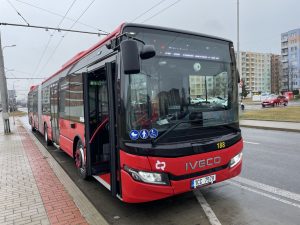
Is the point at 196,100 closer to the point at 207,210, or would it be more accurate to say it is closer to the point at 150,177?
the point at 150,177

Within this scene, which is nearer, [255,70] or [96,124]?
[96,124]

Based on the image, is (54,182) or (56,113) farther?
(56,113)

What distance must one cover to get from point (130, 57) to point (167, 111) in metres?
1.00

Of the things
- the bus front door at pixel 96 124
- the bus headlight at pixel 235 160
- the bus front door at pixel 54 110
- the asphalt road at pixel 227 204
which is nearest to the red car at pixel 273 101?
the bus front door at pixel 54 110

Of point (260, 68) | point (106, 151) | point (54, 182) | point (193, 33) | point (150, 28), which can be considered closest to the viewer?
point (150, 28)

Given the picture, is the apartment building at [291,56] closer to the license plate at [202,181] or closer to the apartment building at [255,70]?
the apartment building at [255,70]

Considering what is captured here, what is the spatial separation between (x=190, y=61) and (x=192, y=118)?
93 centimetres

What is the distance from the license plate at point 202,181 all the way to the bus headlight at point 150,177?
18.0 inches

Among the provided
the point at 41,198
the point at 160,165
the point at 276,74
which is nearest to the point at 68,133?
the point at 41,198

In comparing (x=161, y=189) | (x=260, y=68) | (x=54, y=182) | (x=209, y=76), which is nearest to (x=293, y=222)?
(x=161, y=189)

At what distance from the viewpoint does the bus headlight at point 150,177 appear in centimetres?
427

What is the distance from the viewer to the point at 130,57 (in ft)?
13.3

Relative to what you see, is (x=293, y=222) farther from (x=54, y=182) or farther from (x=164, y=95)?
(x=54, y=182)

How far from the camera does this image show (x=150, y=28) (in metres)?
4.65
